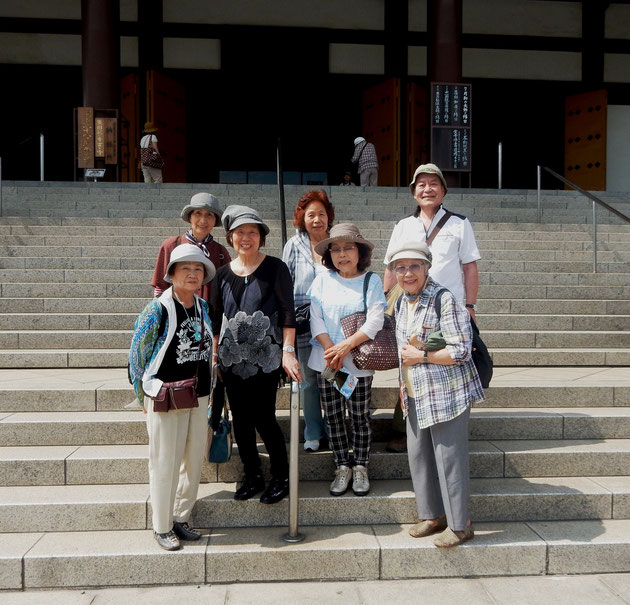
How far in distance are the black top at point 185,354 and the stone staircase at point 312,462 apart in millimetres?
800

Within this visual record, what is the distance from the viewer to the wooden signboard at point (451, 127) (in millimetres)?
11828

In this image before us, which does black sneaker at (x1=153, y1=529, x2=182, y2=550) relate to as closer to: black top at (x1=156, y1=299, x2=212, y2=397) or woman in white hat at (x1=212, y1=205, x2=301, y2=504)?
woman in white hat at (x1=212, y1=205, x2=301, y2=504)

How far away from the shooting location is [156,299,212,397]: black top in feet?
9.80

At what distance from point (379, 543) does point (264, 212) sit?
6023 mm

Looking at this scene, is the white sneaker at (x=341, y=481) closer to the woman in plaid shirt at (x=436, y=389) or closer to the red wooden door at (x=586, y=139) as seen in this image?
the woman in plaid shirt at (x=436, y=389)

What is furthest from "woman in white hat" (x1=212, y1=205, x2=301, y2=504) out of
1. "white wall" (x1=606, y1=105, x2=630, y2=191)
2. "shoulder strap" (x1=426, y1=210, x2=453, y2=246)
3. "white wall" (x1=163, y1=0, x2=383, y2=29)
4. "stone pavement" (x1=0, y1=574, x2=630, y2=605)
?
"white wall" (x1=606, y1=105, x2=630, y2=191)

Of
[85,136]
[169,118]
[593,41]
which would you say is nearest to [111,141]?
[85,136]

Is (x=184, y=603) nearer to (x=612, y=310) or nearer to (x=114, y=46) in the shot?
(x=612, y=310)

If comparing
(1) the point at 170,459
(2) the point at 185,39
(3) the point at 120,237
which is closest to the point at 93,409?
(1) the point at 170,459

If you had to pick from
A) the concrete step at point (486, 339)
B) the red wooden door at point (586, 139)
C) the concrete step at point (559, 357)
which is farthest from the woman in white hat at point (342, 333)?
the red wooden door at point (586, 139)

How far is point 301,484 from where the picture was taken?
3.63 metres

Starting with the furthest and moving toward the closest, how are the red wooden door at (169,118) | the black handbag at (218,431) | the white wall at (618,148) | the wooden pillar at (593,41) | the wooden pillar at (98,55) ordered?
1. the white wall at (618,148)
2. the wooden pillar at (593,41)
3. the red wooden door at (169,118)
4. the wooden pillar at (98,55)
5. the black handbag at (218,431)

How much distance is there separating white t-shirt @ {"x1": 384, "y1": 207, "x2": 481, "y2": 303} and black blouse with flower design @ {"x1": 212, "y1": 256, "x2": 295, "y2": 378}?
703 millimetres

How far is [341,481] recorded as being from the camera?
346cm
